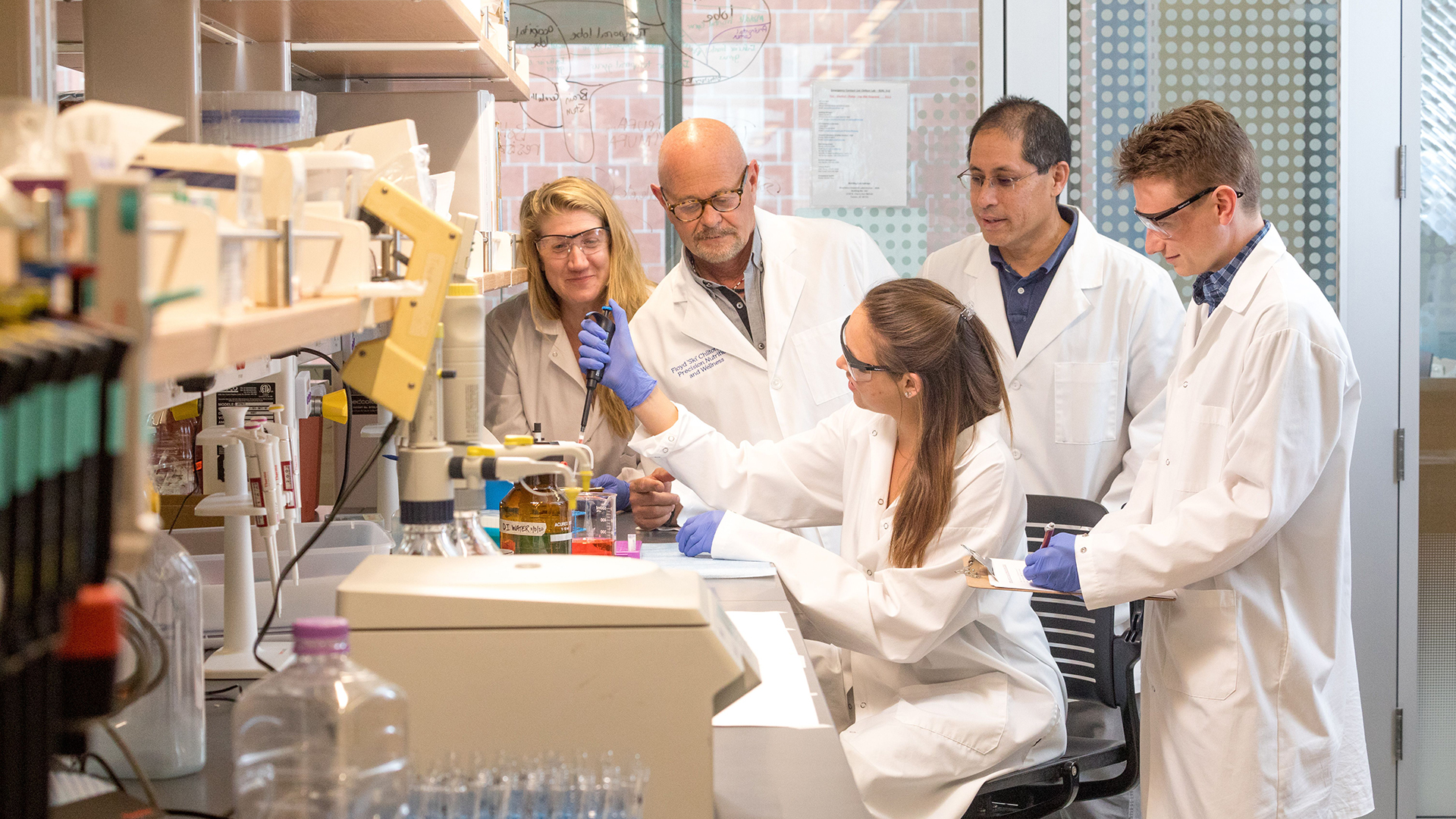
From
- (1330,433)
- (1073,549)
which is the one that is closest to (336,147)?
(1073,549)

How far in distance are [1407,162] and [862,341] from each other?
185 centimetres

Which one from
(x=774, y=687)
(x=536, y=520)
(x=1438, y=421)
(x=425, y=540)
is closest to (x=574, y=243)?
(x=536, y=520)

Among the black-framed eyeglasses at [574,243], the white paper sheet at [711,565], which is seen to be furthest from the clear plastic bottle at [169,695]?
the black-framed eyeglasses at [574,243]

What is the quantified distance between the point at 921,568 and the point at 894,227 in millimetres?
1556

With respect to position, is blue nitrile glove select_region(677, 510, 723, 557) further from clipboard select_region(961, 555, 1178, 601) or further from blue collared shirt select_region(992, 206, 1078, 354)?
blue collared shirt select_region(992, 206, 1078, 354)

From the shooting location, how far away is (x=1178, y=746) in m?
1.98

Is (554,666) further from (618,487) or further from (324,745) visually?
→ (618,487)

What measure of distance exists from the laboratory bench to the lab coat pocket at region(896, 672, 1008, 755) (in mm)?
533

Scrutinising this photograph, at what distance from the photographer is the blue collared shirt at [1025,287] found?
2.71m

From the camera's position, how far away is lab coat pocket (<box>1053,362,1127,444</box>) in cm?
264

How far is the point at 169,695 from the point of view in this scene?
3.48ft

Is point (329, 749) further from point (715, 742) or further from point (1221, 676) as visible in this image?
point (1221, 676)

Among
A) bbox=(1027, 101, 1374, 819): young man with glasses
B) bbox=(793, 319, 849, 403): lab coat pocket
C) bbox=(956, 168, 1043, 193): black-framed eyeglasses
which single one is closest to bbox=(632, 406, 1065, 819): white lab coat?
bbox=(1027, 101, 1374, 819): young man with glasses

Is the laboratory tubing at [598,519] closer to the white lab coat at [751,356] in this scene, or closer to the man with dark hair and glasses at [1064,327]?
the white lab coat at [751,356]
